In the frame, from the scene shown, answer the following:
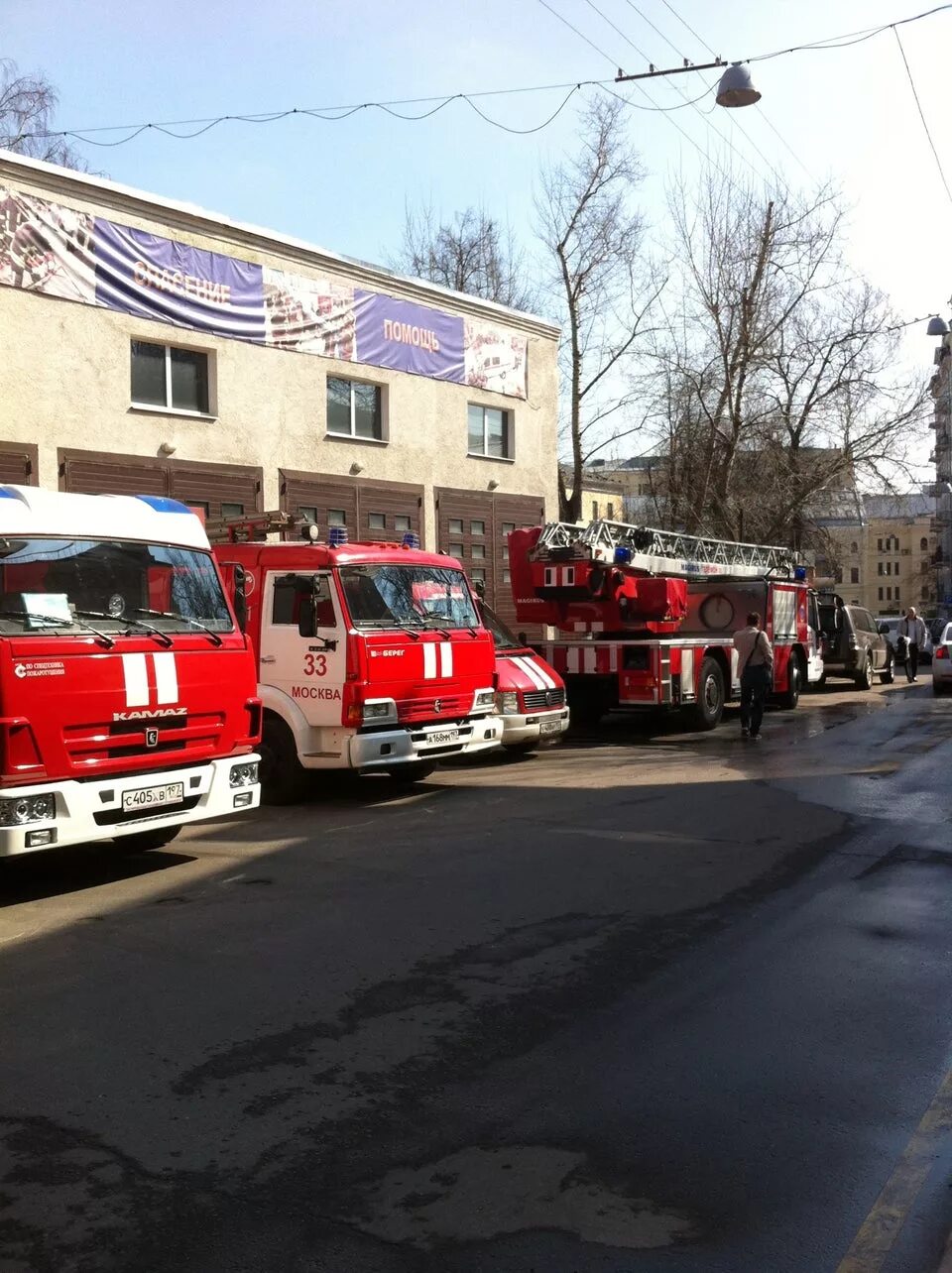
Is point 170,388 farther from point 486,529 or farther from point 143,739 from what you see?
point 143,739

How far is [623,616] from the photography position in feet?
60.7

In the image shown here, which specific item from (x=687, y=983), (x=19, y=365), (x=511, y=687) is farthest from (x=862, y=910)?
(x=19, y=365)

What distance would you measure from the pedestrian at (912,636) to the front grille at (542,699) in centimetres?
1813

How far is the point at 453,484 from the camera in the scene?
2497 centimetres

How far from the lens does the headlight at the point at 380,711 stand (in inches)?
441

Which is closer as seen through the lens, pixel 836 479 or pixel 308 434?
pixel 308 434

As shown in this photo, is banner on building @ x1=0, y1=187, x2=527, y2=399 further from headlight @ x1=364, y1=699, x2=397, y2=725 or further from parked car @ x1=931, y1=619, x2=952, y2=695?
parked car @ x1=931, y1=619, x2=952, y2=695

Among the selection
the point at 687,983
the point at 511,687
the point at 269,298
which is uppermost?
the point at 269,298

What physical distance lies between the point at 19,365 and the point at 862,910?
14046 millimetres

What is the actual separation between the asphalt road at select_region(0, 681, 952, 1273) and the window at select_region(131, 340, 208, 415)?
36.8ft

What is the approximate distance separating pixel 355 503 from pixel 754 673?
8.73m

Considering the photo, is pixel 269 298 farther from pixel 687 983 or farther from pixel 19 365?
pixel 687 983

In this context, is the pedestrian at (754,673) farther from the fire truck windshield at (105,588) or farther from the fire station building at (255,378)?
the fire truck windshield at (105,588)

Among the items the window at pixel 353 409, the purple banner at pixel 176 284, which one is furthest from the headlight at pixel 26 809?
the window at pixel 353 409
